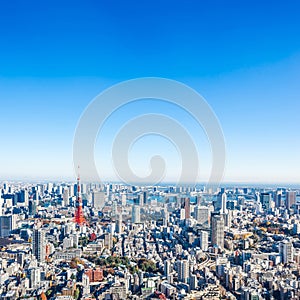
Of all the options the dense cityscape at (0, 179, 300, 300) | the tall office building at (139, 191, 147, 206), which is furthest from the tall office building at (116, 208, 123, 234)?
the tall office building at (139, 191, 147, 206)

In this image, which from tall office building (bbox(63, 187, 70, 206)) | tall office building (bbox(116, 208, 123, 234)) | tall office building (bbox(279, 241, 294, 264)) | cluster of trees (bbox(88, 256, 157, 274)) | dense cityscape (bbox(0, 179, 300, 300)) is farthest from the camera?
tall office building (bbox(63, 187, 70, 206))

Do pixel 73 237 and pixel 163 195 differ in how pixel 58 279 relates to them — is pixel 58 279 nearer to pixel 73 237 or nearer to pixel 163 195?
pixel 73 237

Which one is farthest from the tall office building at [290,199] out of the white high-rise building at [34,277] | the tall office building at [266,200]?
the white high-rise building at [34,277]

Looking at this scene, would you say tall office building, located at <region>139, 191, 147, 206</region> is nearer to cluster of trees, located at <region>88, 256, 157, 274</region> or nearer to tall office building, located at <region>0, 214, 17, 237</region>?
cluster of trees, located at <region>88, 256, 157, 274</region>

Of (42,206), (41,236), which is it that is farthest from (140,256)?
(42,206)

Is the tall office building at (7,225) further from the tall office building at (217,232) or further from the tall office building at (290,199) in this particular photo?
the tall office building at (290,199)

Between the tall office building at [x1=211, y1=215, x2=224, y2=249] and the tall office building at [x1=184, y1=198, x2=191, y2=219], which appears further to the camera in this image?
the tall office building at [x1=184, y1=198, x2=191, y2=219]

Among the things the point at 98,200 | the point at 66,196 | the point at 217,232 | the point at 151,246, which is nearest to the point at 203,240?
the point at 217,232
